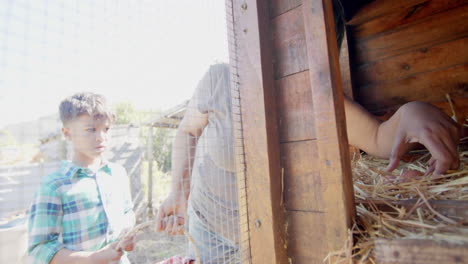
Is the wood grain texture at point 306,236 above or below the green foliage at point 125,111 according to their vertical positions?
below

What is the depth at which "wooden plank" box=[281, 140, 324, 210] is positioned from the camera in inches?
24.4

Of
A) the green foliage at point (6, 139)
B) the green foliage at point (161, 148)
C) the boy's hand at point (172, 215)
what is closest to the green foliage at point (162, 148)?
the green foliage at point (161, 148)

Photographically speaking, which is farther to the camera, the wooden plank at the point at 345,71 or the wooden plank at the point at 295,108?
the wooden plank at the point at 345,71

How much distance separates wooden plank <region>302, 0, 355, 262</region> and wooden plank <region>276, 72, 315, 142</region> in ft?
0.14

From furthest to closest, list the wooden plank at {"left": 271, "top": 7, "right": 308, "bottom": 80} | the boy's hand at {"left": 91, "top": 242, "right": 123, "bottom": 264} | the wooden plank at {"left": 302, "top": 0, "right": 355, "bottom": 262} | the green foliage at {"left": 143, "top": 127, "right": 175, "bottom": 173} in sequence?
the green foliage at {"left": 143, "top": 127, "right": 175, "bottom": 173}, the boy's hand at {"left": 91, "top": 242, "right": 123, "bottom": 264}, the wooden plank at {"left": 271, "top": 7, "right": 308, "bottom": 80}, the wooden plank at {"left": 302, "top": 0, "right": 355, "bottom": 262}

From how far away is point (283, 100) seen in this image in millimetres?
700

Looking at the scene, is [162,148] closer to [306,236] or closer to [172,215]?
[172,215]

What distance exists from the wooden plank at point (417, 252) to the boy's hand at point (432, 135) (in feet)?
1.53

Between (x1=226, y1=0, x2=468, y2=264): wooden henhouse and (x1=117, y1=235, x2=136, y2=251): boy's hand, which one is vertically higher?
(x1=226, y1=0, x2=468, y2=264): wooden henhouse

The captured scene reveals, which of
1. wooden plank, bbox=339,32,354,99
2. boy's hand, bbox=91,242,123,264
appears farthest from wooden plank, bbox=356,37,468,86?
boy's hand, bbox=91,242,123,264

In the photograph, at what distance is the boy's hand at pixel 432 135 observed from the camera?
80 cm

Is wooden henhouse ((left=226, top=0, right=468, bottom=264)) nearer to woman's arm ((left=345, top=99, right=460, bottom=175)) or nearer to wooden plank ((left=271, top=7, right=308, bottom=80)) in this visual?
wooden plank ((left=271, top=7, right=308, bottom=80))

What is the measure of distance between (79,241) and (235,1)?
118 cm

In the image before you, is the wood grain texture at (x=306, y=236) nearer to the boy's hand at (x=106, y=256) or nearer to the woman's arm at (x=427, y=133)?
the woman's arm at (x=427, y=133)
